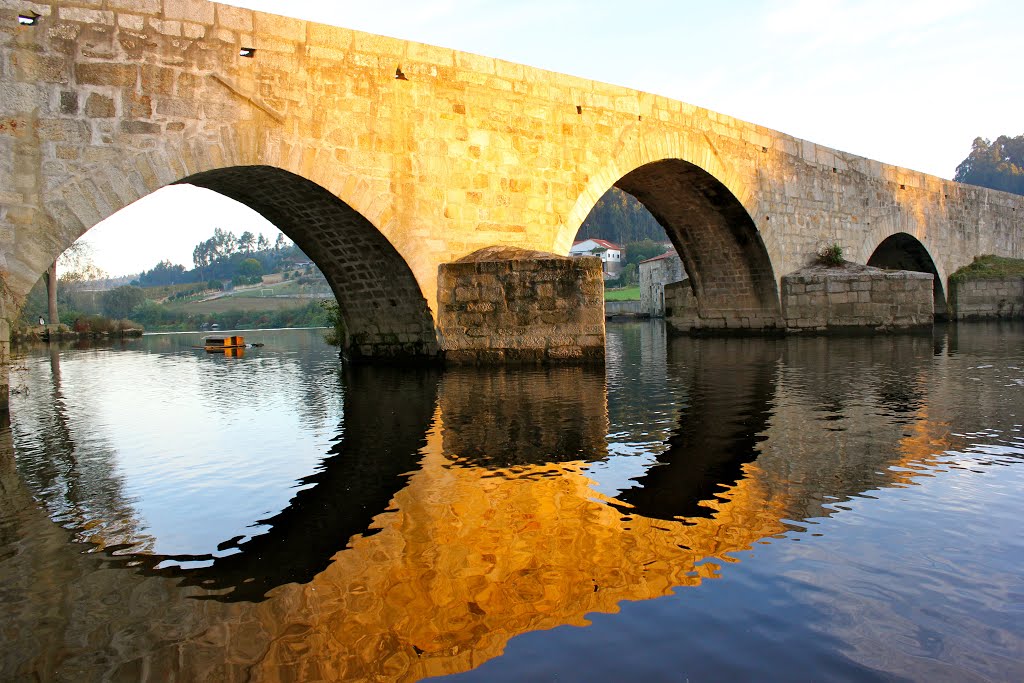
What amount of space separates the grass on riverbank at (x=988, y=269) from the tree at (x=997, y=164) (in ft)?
184

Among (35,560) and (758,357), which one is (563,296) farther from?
(35,560)

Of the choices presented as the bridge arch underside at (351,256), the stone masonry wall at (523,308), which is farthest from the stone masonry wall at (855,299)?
the bridge arch underside at (351,256)

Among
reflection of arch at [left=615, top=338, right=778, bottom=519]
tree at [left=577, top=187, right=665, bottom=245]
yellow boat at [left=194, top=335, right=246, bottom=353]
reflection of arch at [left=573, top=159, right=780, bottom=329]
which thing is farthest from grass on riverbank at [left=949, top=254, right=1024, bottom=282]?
tree at [left=577, top=187, right=665, bottom=245]

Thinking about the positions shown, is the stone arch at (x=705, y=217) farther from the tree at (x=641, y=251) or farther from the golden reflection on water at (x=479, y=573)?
the tree at (x=641, y=251)

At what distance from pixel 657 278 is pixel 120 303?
55.1 metres

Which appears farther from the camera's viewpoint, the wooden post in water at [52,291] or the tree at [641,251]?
the tree at [641,251]

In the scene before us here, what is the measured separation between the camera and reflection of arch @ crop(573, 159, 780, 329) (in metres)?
14.7

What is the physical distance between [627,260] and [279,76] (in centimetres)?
6621

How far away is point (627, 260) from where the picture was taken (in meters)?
72.7

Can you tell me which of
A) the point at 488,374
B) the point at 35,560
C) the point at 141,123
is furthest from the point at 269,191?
the point at 35,560

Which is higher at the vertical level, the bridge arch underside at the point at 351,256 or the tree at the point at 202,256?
the tree at the point at 202,256

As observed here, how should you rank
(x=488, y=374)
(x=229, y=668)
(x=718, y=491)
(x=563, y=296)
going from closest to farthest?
(x=229, y=668) → (x=718, y=491) → (x=488, y=374) → (x=563, y=296)

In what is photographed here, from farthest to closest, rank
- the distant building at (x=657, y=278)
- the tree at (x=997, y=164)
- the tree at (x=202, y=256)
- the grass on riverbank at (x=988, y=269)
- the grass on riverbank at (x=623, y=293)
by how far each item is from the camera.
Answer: the tree at (x=202, y=256)
the tree at (x=997, y=164)
the grass on riverbank at (x=623, y=293)
the distant building at (x=657, y=278)
the grass on riverbank at (x=988, y=269)

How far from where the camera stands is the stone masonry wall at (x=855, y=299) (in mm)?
14914
